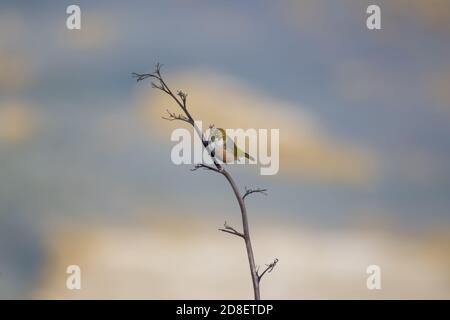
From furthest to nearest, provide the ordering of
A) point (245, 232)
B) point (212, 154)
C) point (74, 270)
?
1. point (74, 270)
2. point (212, 154)
3. point (245, 232)

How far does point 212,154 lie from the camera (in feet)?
9.34
